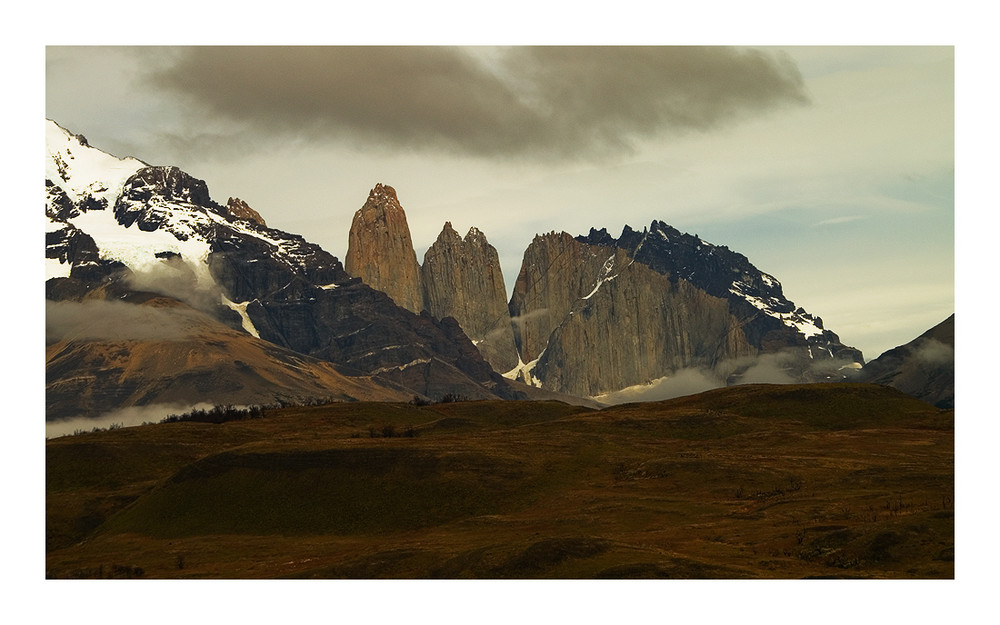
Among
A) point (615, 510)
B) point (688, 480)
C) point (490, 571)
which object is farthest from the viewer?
point (688, 480)

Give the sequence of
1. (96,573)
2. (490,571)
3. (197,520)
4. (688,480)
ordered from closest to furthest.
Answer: (490,571)
(96,573)
(197,520)
(688,480)

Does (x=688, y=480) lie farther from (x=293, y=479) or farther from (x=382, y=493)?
(x=293, y=479)

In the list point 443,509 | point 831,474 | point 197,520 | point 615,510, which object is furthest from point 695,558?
point 197,520

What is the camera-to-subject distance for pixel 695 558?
13012 centimetres

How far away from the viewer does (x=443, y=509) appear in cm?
18150

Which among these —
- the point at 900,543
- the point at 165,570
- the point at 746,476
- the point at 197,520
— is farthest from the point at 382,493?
the point at 900,543

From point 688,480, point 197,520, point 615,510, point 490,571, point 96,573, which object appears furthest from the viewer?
point 688,480

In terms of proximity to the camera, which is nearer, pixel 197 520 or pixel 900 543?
pixel 900 543

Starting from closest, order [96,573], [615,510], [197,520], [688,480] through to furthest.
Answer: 1. [96,573]
2. [615,510]
3. [197,520]
4. [688,480]

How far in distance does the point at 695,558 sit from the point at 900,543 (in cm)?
2178

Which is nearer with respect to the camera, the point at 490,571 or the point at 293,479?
the point at 490,571

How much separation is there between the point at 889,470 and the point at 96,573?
117 m

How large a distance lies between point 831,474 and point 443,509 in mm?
61655

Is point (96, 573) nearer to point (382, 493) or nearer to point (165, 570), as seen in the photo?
point (165, 570)
